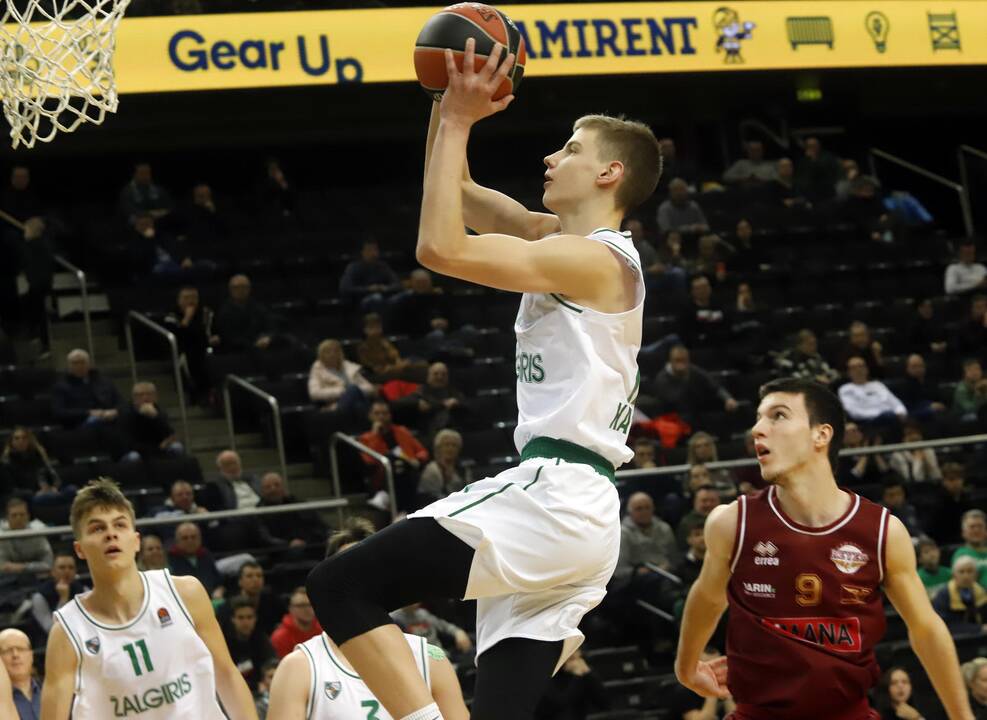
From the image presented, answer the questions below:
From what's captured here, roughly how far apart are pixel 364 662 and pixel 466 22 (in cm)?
168

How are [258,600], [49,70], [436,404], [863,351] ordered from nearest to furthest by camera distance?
[49,70] < [258,600] < [436,404] < [863,351]

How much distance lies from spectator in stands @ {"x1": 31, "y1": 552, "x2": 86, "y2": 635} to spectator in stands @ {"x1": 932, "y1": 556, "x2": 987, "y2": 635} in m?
5.53

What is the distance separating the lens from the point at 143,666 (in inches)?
235

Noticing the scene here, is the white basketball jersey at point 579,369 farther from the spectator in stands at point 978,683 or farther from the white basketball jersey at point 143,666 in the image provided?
the spectator in stands at point 978,683

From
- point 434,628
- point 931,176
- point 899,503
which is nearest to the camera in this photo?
point 434,628

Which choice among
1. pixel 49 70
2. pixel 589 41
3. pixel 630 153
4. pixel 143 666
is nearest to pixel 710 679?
pixel 630 153

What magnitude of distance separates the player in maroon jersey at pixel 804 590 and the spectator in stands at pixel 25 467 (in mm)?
6791

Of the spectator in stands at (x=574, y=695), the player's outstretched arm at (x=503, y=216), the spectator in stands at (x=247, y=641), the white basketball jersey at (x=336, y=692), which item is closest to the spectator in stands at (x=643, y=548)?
the spectator in stands at (x=574, y=695)

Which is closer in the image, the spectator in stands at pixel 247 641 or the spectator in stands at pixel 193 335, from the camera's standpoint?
the spectator in stands at pixel 247 641

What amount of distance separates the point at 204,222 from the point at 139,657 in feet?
32.3

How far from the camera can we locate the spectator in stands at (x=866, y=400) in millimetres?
13648

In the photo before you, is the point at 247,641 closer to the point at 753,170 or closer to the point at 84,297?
the point at 84,297

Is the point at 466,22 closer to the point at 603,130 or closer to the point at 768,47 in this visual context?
the point at 603,130

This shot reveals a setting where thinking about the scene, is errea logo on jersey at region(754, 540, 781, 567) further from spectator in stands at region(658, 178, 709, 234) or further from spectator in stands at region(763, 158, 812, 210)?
spectator in stands at region(763, 158, 812, 210)
